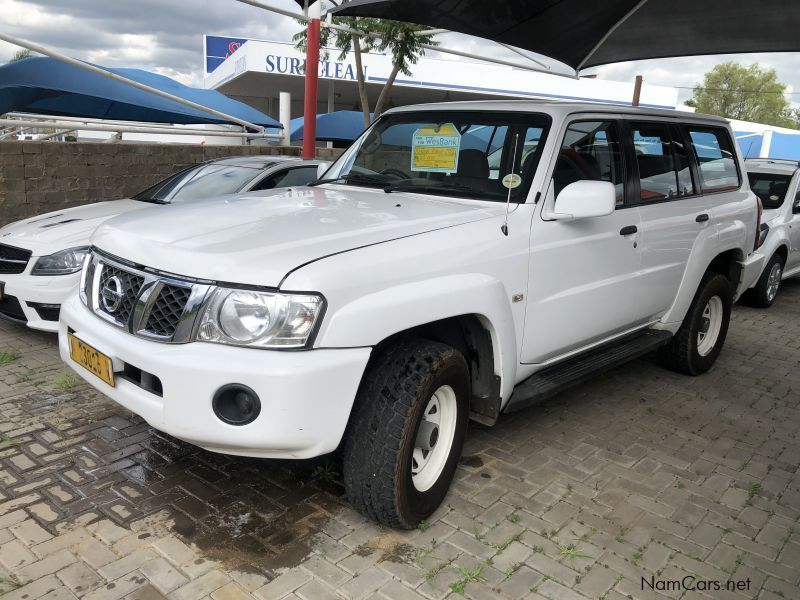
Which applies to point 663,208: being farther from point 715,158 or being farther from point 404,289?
point 404,289

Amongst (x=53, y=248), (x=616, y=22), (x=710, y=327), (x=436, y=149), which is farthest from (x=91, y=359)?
(x=616, y=22)

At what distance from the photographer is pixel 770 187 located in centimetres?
855

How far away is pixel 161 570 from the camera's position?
267 centimetres

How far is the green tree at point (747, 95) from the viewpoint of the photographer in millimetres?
73625

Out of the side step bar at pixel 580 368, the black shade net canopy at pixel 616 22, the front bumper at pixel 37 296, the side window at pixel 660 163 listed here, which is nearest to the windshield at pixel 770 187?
the black shade net canopy at pixel 616 22

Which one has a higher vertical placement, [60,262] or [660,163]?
[660,163]

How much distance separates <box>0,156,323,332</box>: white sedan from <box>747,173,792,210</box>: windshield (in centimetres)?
615

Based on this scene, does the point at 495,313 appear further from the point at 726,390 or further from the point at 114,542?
the point at 726,390

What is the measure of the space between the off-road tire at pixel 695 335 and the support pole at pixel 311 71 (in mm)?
4468

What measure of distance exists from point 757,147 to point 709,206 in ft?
91.0

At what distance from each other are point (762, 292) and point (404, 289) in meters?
Answer: 6.91

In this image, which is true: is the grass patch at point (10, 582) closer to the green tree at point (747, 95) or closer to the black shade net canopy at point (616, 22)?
the black shade net canopy at point (616, 22)

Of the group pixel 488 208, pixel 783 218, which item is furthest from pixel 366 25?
pixel 488 208

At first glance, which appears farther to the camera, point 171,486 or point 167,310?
point 171,486
